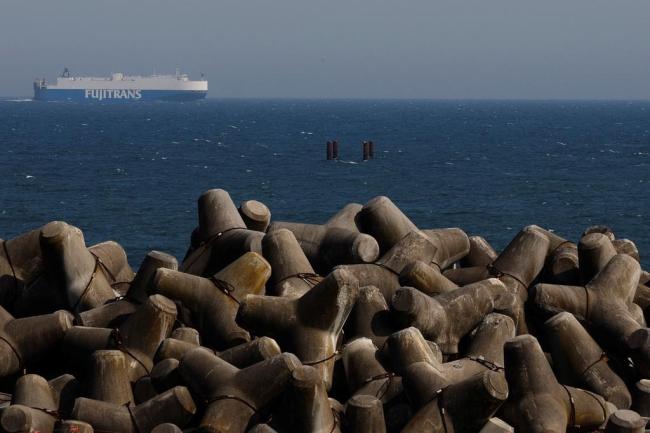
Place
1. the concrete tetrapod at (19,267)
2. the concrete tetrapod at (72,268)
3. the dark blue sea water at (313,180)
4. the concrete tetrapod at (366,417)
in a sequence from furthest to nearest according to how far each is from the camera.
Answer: the dark blue sea water at (313,180), the concrete tetrapod at (19,267), the concrete tetrapod at (72,268), the concrete tetrapod at (366,417)

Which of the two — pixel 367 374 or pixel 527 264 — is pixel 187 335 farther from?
pixel 527 264

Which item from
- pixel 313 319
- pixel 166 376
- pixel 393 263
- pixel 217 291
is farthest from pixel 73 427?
pixel 393 263

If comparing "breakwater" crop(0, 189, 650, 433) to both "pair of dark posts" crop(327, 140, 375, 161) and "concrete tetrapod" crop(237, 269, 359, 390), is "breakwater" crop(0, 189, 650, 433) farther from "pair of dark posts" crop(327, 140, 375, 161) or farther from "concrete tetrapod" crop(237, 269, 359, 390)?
"pair of dark posts" crop(327, 140, 375, 161)

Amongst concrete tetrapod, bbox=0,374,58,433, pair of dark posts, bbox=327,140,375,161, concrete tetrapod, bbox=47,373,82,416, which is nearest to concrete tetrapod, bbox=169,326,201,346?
concrete tetrapod, bbox=47,373,82,416

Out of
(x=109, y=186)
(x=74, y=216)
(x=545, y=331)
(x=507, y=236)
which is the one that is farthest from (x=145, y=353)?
(x=109, y=186)

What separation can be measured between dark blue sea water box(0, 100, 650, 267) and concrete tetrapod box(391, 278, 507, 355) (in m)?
32.0

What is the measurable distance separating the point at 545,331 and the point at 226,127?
135 metres

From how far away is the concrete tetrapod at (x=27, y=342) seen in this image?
10.5m

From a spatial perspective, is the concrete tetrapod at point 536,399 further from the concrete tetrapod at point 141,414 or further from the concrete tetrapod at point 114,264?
the concrete tetrapod at point 114,264

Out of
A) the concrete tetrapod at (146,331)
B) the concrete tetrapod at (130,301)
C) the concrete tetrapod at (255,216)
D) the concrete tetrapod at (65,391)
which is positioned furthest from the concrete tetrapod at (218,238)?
the concrete tetrapod at (65,391)

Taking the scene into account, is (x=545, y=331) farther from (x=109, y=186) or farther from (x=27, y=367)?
(x=109, y=186)

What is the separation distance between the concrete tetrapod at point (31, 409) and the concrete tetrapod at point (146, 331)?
2.45 ft

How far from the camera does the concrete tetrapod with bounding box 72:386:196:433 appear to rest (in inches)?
354

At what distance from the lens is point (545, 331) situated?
33.7 ft
